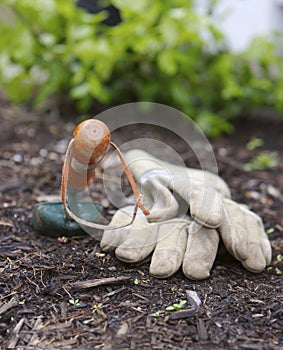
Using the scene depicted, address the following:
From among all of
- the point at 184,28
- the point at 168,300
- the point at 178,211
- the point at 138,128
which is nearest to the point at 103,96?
the point at 138,128

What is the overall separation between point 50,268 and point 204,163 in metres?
1.74

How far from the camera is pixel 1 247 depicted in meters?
2.49

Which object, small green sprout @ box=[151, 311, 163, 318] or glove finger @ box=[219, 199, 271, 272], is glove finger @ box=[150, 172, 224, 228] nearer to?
glove finger @ box=[219, 199, 271, 272]

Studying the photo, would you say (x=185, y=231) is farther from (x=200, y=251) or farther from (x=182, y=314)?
(x=182, y=314)

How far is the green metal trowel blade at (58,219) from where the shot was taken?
8.49 feet

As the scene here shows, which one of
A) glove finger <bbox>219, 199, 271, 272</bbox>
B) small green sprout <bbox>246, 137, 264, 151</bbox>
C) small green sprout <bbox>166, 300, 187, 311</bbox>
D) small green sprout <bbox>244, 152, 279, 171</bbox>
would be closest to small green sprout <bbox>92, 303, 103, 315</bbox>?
small green sprout <bbox>166, 300, 187, 311</bbox>

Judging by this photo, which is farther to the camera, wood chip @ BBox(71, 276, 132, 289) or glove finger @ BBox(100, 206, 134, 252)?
glove finger @ BBox(100, 206, 134, 252)

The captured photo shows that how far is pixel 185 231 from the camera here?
2453 millimetres

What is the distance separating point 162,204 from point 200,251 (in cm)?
30

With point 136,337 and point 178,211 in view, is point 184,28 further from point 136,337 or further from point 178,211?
point 136,337

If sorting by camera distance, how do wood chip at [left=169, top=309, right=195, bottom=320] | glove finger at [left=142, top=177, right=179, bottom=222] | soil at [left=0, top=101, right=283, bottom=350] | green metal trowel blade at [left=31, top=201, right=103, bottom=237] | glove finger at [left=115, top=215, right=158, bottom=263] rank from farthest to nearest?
1. green metal trowel blade at [left=31, top=201, right=103, bottom=237]
2. glove finger at [left=142, top=177, right=179, bottom=222]
3. glove finger at [left=115, top=215, right=158, bottom=263]
4. wood chip at [left=169, top=309, right=195, bottom=320]
5. soil at [left=0, top=101, right=283, bottom=350]

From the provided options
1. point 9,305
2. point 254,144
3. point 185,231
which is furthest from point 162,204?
point 254,144

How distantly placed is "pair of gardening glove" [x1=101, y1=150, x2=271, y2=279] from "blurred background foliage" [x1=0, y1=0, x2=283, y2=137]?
5.44 ft

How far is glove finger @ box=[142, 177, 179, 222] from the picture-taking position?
2476mm
